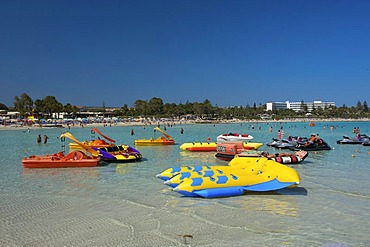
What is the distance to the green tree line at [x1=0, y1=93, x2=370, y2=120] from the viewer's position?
125688 mm

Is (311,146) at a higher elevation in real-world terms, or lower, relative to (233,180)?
lower

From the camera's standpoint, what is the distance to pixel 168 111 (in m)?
154

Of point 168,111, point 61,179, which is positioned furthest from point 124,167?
point 168,111

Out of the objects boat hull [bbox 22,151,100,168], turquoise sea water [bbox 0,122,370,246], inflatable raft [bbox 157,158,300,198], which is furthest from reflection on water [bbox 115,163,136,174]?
inflatable raft [bbox 157,158,300,198]

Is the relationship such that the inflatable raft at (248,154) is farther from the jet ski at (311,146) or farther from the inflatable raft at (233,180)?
the jet ski at (311,146)

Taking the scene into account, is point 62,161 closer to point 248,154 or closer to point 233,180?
point 248,154

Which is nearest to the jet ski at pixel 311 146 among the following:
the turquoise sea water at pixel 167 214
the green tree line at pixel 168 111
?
the turquoise sea water at pixel 167 214

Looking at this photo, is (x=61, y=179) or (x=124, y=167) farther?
(x=124, y=167)

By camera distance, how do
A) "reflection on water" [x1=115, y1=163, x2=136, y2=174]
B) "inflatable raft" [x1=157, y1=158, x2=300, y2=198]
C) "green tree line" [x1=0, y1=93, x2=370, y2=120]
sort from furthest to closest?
"green tree line" [x1=0, y1=93, x2=370, y2=120] → "reflection on water" [x1=115, y1=163, x2=136, y2=174] → "inflatable raft" [x1=157, y1=158, x2=300, y2=198]

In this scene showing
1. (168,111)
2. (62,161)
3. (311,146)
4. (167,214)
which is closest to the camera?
(167,214)

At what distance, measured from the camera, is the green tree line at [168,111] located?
125688 millimetres

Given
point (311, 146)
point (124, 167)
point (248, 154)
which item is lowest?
point (124, 167)

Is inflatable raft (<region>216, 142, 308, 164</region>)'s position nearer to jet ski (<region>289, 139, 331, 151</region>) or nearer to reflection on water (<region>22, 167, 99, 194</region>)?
jet ski (<region>289, 139, 331, 151</region>)

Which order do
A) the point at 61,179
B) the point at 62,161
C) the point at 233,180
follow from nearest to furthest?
the point at 233,180 < the point at 61,179 < the point at 62,161
